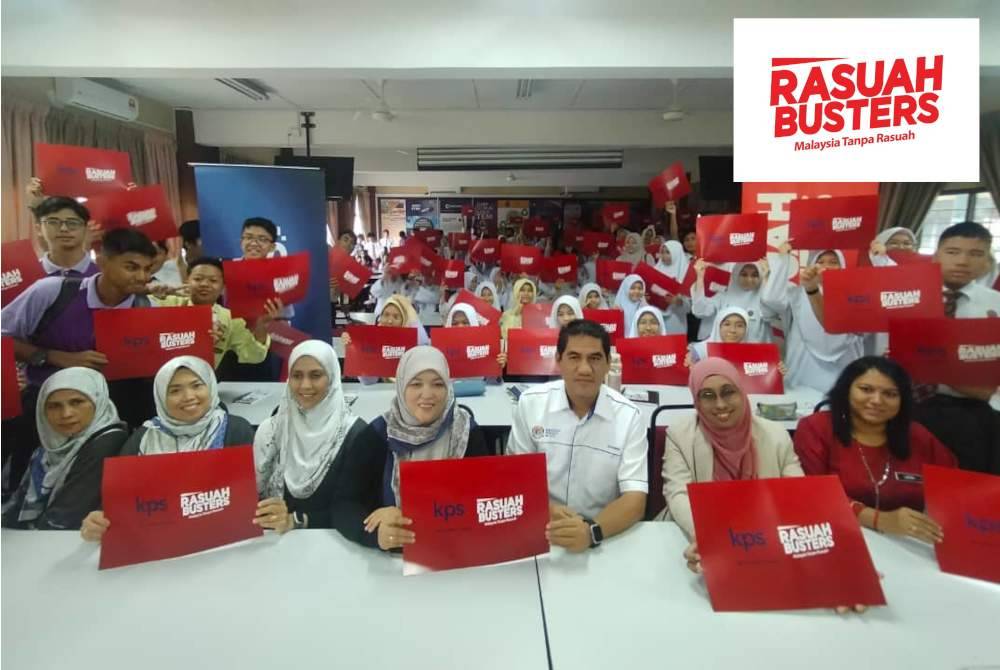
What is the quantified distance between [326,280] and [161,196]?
7.52ft

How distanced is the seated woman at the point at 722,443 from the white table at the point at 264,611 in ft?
2.43

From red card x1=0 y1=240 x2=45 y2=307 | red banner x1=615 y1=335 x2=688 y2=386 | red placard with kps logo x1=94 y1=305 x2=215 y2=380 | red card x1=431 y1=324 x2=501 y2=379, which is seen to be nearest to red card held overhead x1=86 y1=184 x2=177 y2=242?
red card x1=0 y1=240 x2=45 y2=307

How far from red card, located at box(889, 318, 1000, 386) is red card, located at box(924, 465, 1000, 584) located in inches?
32.5

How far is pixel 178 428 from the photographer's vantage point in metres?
2.06

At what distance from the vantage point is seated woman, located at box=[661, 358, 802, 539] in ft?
6.47

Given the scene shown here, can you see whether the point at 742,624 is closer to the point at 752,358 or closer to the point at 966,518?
the point at 966,518

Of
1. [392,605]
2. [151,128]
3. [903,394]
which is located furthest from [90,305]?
[151,128]

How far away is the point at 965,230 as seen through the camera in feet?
8.58

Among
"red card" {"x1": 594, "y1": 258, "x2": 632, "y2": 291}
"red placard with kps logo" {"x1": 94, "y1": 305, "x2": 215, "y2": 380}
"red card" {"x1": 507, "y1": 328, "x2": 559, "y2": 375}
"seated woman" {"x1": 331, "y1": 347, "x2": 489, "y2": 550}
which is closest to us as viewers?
"seated woman" {"x1": 331, "y1": 347, "x2": 489, "y2": 550}

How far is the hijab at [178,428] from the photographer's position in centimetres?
205

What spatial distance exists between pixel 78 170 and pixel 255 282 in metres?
0.92

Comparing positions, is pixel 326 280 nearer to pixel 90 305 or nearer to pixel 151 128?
pixel 90 305

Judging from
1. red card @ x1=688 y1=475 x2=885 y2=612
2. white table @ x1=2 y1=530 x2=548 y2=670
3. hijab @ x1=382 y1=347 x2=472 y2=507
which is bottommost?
white table @ x1=2 y1=530 x2=548 y2=670

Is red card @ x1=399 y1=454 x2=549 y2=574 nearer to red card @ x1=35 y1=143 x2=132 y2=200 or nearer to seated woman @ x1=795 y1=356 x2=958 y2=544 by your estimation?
seated woman @ x1=795 y1=356 x2=958 y2=544
